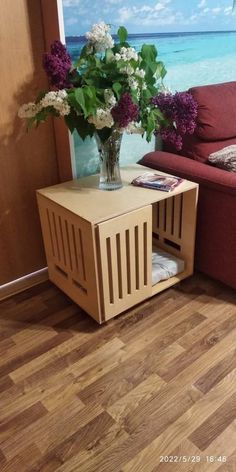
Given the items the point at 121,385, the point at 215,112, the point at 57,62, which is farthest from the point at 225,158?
the point at 121,385

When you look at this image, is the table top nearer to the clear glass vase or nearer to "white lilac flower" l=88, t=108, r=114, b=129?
the clear glass vase

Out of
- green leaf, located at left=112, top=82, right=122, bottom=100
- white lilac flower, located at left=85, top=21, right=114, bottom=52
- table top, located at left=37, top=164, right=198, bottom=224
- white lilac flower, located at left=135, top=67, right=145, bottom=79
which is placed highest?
white lilac flower, located at left=85, top=21, right=114, bottom=52

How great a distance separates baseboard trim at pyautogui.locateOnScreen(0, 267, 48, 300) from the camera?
182cm

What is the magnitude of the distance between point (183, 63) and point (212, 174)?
855mm

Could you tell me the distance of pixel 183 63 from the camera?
6.81 ft

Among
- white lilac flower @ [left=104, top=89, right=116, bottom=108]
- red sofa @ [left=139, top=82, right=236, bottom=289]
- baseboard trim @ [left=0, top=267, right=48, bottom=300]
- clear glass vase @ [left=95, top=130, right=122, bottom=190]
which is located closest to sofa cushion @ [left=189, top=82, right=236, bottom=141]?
red sofa @ [left=139, top=82, right=236, bottom=289]

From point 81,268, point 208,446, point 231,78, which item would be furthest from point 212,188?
point 231,78

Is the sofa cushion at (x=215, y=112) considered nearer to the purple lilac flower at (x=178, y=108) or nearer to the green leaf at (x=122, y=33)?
the purple lilac flower at (x=178, y=108)

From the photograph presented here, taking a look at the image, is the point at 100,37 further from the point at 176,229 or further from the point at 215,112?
the point at 176,229

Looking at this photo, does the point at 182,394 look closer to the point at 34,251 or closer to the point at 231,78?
the point at 34,251

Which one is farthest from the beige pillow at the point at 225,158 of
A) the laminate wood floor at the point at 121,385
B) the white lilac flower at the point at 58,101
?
the white lilac flower at the point at 58,101

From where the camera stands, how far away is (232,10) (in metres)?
2.24

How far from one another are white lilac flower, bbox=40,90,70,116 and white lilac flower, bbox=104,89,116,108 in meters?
0.15

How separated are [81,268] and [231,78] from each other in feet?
5.95
